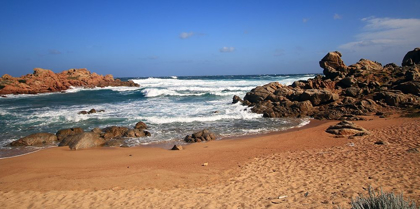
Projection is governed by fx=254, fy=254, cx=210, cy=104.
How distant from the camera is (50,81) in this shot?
48.7 m

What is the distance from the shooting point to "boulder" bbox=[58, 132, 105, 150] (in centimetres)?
1211

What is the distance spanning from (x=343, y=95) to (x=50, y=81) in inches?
1972

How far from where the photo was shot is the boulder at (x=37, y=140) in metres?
12.7

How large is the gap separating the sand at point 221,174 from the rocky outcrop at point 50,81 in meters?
42.1

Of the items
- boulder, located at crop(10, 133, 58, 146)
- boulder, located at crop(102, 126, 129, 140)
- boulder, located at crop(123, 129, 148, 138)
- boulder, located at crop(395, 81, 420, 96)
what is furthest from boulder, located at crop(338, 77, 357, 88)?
boulder, located at crop(10, 133, 58, 146)

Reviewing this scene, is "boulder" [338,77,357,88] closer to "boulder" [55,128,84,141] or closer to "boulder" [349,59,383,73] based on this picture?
"boulder" [349,59,383,73]

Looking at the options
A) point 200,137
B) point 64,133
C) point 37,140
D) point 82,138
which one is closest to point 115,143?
point 82,138

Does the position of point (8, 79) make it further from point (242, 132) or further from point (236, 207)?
point (236, 207)

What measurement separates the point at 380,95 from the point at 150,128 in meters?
17.1

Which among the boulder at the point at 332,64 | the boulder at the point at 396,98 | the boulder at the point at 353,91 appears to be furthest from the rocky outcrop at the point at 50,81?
the boulder at the point at 396,98

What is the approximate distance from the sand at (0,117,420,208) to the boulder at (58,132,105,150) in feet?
1.69

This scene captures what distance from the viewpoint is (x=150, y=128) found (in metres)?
16.1

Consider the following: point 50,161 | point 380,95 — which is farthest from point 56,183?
point 380,95

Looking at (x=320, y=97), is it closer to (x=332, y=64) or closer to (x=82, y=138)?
(x=332, y=64)
